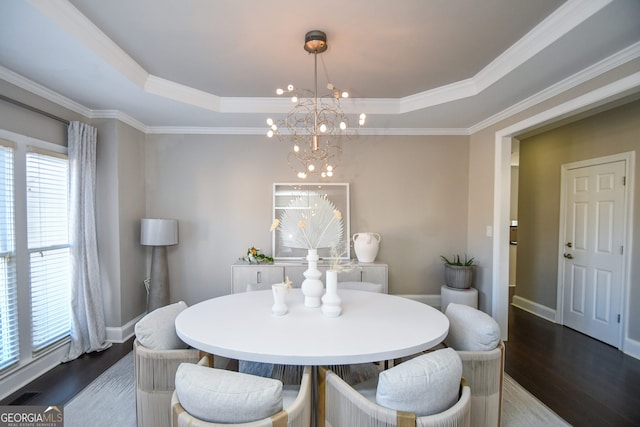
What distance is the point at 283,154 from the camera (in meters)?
3.74

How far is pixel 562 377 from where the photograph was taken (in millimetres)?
2436

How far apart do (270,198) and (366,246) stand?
1.38 m

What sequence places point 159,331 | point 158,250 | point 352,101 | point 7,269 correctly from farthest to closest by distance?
1. point 158,250
2. point 352,101
3. point 7,269
4. point 159,331

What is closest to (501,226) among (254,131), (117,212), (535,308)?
(535,308)

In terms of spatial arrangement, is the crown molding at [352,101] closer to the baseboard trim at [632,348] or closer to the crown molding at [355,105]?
the crown molding at [355,105]

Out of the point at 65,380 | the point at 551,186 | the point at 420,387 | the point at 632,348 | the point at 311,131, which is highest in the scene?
the point at 311,131

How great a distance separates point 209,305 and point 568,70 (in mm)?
3225

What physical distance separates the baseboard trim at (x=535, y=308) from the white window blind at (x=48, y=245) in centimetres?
558

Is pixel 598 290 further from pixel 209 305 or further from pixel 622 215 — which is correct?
pixel 209 305

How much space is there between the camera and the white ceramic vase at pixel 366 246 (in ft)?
11.5

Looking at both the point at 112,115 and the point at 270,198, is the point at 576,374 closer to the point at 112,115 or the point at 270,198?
the point at 270,198

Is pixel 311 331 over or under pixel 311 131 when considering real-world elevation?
under

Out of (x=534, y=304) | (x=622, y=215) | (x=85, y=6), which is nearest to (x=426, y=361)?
(x=85, y=6)

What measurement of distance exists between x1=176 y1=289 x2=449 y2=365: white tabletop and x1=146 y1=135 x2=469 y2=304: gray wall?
5.71 ft
